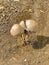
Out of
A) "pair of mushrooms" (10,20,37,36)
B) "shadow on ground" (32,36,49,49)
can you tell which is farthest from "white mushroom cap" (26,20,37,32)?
"shadow on ground" (32,36,49,49)

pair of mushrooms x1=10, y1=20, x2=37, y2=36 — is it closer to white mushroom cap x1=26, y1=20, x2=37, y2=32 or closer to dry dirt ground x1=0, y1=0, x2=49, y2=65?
white mushroom cap x1=26, y1=20, x2=37, y2=32

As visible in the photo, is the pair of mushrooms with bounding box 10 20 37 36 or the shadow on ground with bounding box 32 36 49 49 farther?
the shadow on ground with bounding box 32 36 49 49

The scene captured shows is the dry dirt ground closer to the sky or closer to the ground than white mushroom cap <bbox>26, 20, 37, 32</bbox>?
closer to the ground

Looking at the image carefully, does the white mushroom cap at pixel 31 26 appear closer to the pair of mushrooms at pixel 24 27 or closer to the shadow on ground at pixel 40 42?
the pair of mushrooms at pixel 24 27

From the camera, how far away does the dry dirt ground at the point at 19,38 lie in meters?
2.80

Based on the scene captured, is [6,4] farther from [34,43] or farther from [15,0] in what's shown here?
[34,43]

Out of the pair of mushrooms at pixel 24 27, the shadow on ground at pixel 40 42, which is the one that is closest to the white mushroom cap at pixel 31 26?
the pair of mushrooms at pixel 24 27

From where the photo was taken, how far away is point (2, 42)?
298 cm

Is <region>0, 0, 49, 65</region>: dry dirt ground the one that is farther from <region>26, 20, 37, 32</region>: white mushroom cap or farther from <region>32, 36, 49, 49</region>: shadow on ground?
<region>26, 20, 37, 32</region>: white mushroom cap

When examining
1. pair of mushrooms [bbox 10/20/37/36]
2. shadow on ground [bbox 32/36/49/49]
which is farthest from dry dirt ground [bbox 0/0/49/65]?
pair of mushrooms [bbox 10/20/37/36]

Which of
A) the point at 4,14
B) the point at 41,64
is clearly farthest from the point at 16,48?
the point at 4,14

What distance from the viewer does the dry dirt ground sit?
2803mm

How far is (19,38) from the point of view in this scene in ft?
9.82

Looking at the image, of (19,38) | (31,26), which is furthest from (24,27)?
(19,38)
